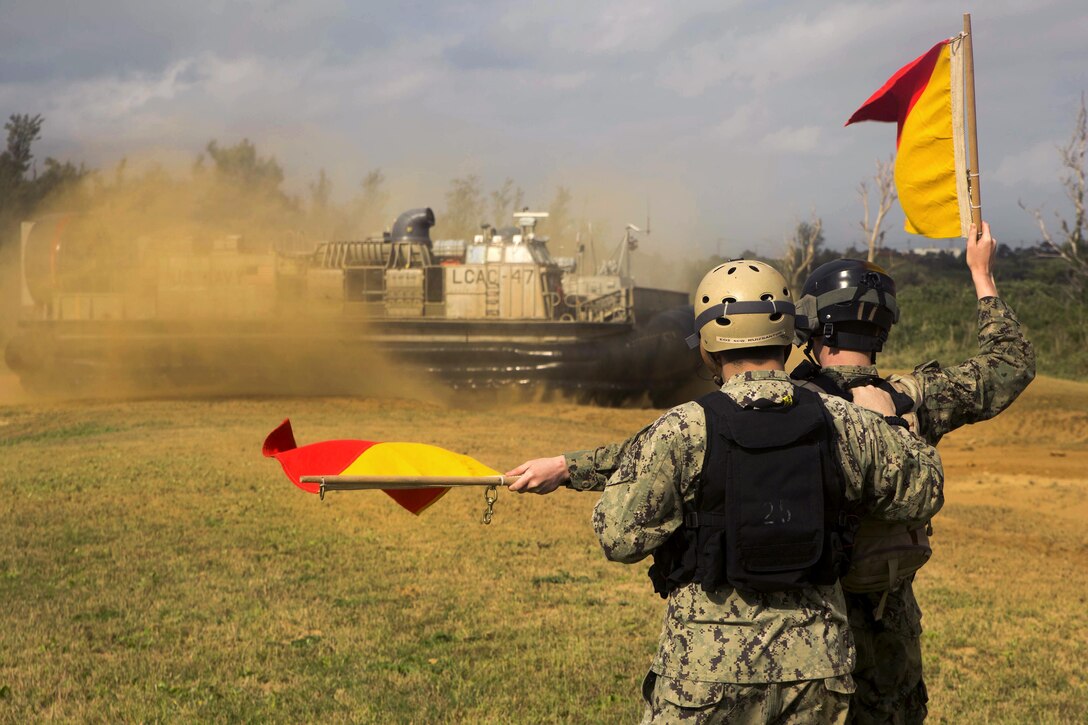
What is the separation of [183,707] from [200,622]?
1.34m

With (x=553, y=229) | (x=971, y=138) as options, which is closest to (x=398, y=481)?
(x=971, y=138)

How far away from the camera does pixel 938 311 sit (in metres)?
30.8

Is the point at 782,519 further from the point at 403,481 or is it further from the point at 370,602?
the point at 370,602

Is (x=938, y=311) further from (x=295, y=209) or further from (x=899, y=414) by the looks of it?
(x=899, y=414)

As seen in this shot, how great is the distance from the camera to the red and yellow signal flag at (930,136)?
153 inches

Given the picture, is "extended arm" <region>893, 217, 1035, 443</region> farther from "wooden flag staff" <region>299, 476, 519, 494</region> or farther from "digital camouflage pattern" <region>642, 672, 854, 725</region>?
"wooden flag staff" <region>299, 476, 519, 494</region>

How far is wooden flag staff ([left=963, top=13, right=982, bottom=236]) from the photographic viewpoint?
3514 millimetres

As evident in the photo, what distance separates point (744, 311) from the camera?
264 centimetres

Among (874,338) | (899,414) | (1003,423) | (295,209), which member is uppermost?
(295,209)

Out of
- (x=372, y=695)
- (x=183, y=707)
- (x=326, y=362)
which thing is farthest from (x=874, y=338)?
(x=326, y=362)

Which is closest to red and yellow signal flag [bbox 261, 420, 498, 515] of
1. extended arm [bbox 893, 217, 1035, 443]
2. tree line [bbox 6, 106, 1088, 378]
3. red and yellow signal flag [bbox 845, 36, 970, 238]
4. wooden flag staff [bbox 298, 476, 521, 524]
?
wooden flag staff [bbox 298, 476, 521, 524]

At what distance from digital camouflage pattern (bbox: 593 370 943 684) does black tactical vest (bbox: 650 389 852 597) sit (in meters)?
0.04

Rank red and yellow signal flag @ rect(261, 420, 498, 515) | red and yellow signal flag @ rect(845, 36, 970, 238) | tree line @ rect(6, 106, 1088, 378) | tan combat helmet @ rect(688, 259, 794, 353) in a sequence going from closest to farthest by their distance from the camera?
tan combat helmet @ rect(688, 259, 794, 353), red and yellow signal flag @ rect(261, 420, 498, 515), red and yellow signal flag @ rect(845, 36, 970, 238), tree line @ rect(6, 106, 1088, 378)

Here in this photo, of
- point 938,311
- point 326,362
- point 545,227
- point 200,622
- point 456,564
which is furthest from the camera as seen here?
point 545,227
